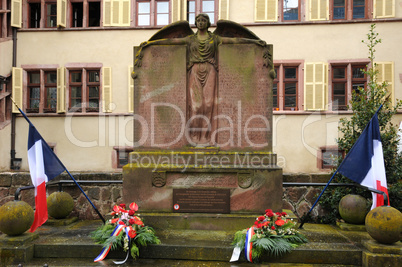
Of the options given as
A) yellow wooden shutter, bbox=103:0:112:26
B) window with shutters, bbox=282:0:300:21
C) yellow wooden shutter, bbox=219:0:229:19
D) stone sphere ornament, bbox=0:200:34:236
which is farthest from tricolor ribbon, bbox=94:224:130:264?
window with shutters, bbox=282:0:300:21

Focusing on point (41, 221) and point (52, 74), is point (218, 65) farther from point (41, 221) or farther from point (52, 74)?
point (52, 74)

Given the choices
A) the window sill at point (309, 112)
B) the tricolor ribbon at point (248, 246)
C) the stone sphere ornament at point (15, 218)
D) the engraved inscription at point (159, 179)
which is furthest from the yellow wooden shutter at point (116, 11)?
the tricolor ribbon at point (248, 246)

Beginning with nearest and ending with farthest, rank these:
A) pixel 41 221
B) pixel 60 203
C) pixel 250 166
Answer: pixel 41 221 → pixel 250 166 → pixel 60 203

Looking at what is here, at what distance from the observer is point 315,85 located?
1529 centimetres

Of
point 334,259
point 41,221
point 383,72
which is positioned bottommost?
point 334,259

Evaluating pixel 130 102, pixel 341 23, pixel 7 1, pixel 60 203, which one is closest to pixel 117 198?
pixel 60 203

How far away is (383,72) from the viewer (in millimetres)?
15039

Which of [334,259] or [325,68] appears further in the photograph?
[325,68]

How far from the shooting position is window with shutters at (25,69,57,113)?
653 inches

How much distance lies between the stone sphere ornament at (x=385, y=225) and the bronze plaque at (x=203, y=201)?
6.84 feet

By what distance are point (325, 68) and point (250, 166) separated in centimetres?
1075

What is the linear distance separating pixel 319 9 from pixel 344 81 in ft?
10.3

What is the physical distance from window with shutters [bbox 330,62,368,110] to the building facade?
1.6 inches

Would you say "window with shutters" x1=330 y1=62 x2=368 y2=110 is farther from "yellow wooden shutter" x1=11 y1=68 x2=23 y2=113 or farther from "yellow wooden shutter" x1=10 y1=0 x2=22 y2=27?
"yellow wooden shutter" x1=10 y1=0 x2=22 y2=27
